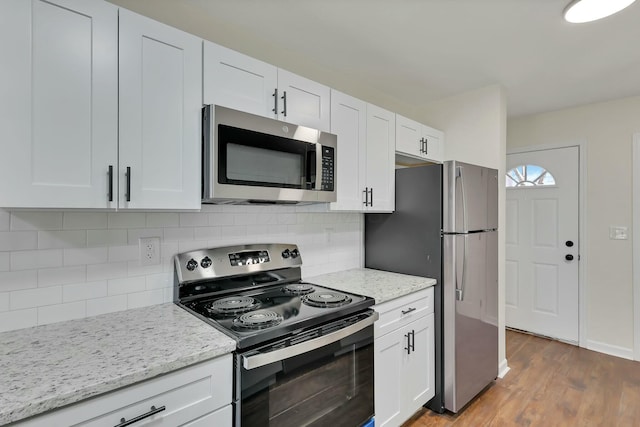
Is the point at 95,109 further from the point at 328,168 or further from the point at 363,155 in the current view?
the point at 363,155

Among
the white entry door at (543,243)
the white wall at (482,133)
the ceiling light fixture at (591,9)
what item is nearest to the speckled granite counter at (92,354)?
the ceiling light fixture at (591,9)

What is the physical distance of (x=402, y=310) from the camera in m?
1.95

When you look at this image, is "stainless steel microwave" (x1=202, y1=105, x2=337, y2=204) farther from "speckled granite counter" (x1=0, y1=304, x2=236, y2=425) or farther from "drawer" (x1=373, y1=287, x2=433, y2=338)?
"drawer" (x1=373, y1=287, x2=433, y2=338)

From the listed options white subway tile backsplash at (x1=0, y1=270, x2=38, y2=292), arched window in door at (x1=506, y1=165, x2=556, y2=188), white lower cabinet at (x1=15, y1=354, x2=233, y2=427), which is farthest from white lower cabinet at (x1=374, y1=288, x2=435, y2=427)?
arched window in door at (x1=506, y1=165, x2=556, y2=188)

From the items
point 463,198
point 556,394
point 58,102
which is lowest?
point 556,394

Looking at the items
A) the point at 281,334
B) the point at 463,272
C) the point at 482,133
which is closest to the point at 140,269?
the point at 281,334

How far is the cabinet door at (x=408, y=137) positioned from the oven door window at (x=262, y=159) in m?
Result: 0.98

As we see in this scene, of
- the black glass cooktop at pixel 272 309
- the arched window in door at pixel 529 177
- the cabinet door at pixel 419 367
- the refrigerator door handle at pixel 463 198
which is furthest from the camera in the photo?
the arched window in door at pixel 529 177

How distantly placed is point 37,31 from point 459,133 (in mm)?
2891

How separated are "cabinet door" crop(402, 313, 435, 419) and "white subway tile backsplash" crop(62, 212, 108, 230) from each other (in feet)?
5.55

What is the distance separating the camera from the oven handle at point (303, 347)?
3.86ft

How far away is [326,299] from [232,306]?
18.4 inches

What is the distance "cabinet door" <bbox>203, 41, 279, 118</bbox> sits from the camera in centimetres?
148

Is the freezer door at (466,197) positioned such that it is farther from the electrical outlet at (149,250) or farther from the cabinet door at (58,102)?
the cabinet door at (58,102)
